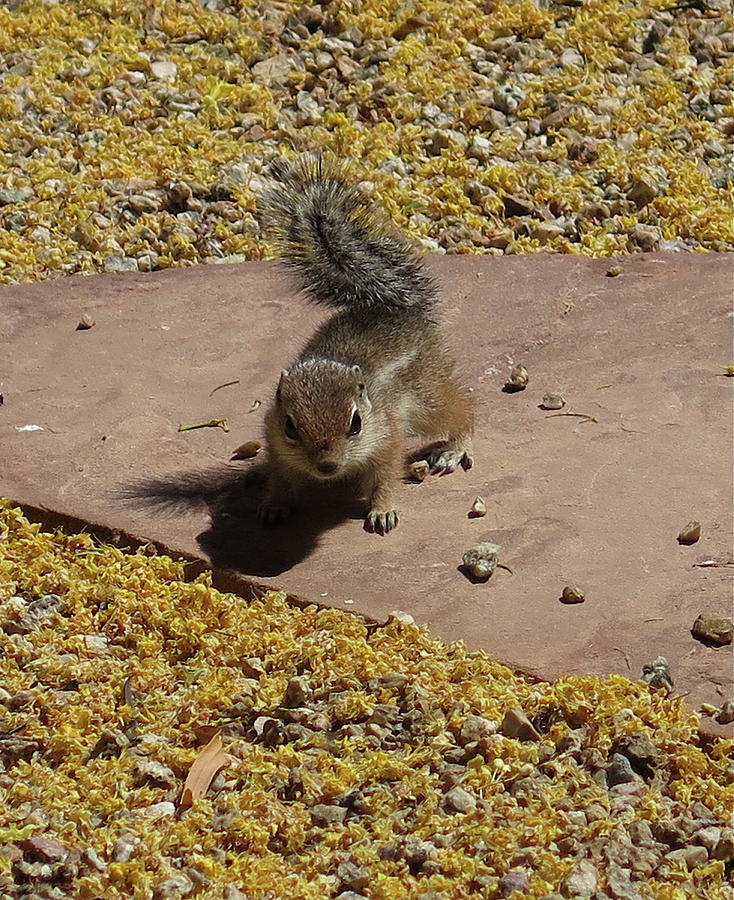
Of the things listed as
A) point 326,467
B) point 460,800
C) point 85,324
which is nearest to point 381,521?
point 326,467

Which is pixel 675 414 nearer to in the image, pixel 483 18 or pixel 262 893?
pixel 262 893

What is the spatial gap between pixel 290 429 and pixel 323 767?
1.57 m

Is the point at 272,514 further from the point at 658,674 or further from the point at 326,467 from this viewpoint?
the point at 658,674

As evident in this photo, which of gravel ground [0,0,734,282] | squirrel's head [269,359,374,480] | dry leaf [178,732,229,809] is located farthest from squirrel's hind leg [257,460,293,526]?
gravel ground [0,0,734,282]

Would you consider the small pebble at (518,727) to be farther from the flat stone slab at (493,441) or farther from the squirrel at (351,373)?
the squirrel at (351,373)

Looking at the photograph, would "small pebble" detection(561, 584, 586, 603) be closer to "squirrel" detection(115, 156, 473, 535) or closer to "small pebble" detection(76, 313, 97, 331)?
"squirrel" detection(115, 156, 473, 535)

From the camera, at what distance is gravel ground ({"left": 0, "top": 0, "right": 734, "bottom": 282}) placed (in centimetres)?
754

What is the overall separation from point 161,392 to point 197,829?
8.84 feet

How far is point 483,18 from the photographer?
9.29 metres

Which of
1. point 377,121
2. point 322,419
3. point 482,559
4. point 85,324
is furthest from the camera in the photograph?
point 377,121

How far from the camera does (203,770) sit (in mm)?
3818

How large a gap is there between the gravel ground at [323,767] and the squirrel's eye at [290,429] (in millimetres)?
662

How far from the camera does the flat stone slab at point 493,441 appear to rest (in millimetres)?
4520

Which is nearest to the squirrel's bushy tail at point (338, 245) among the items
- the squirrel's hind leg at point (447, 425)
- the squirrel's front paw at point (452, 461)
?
the squirrel's hind leg at point (447, 425)
